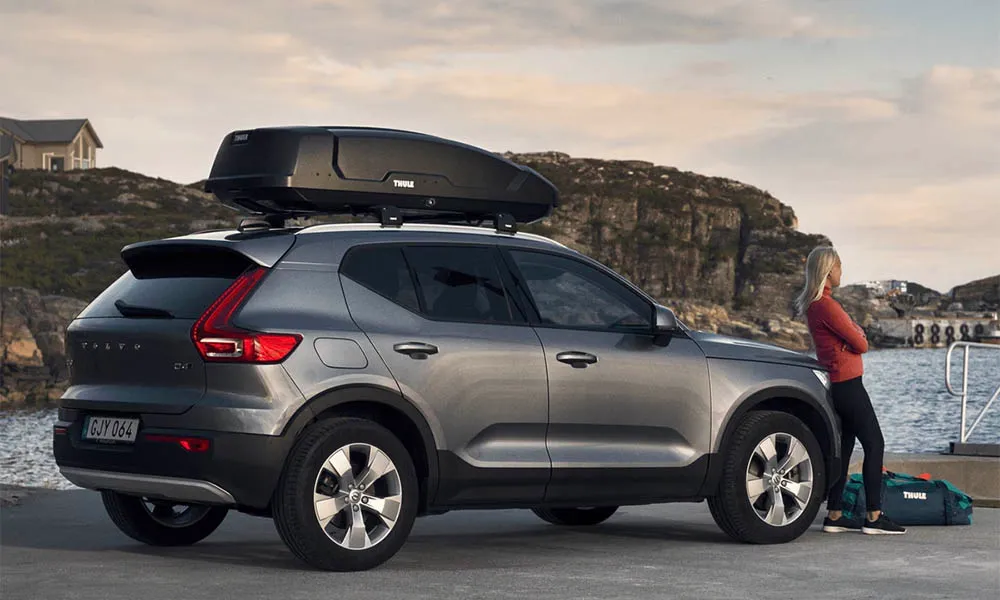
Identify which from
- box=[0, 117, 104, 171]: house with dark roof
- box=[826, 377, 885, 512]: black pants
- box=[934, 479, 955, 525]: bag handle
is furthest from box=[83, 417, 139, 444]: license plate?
box=[0, 117, 104, 171]: house with dark roof

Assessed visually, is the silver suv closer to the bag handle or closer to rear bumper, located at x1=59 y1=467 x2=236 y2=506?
rear bumper, located at x1=59 y1=467 x2=236 y2=506

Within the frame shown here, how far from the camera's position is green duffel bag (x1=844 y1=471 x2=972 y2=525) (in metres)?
10.3

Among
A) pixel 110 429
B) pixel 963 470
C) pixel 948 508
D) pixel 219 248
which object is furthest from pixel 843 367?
pixel 110 429

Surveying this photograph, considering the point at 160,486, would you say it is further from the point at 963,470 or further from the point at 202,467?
the point at 963,470

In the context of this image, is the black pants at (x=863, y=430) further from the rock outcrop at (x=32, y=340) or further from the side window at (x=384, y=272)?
the rock outcrop at (x=32, y=340)

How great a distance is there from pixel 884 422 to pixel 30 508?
5800cm

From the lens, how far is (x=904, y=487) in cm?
1036

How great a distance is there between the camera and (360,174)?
8422 mm

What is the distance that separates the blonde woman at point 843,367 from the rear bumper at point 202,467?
12.8 ft

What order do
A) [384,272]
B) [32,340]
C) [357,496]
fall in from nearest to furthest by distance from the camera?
[357,496], [384,272], [32,340]

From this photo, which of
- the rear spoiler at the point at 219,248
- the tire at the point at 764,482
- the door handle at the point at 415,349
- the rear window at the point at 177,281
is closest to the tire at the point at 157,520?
the rear window at the point at 177,281

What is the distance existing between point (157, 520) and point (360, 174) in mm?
2457

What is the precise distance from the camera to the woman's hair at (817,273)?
9.84m

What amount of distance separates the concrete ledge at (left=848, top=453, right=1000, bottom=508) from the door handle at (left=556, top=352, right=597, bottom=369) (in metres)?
4.38
